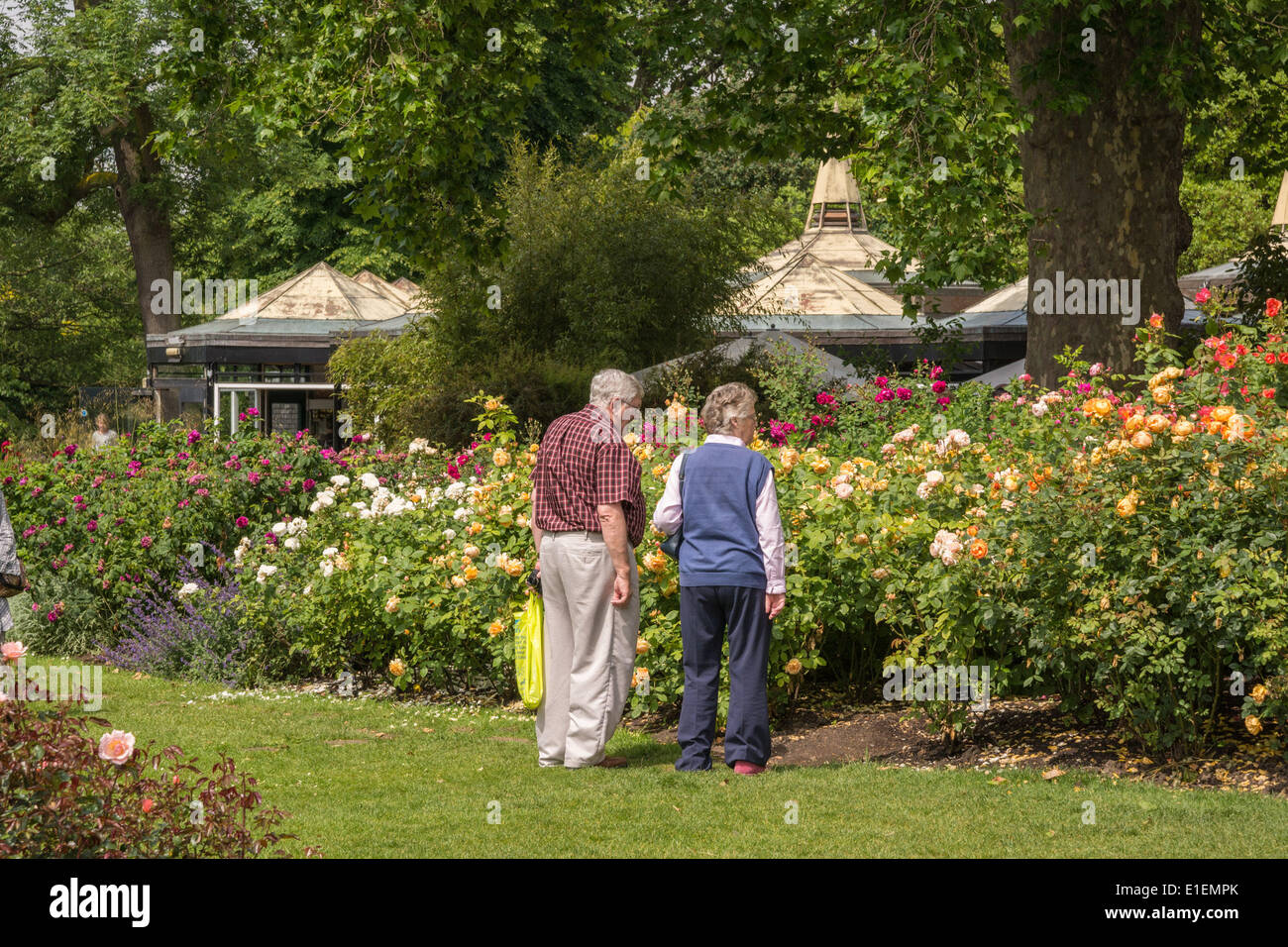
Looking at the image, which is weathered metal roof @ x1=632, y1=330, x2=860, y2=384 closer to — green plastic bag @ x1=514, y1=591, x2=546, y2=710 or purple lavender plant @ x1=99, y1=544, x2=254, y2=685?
purple lavender plant @ x1=99, y1=544, x2=254, y2=685

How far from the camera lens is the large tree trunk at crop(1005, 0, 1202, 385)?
10.6m

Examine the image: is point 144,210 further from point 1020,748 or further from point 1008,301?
point 1020,748

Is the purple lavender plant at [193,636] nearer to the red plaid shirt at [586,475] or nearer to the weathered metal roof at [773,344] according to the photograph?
the red plaid shirt at [586,475]

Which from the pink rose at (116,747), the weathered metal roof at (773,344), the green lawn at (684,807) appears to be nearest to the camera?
the pink rose at (116,747)

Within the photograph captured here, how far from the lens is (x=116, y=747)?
3555 mm

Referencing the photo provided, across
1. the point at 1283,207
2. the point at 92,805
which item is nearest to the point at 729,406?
the point at 92,805

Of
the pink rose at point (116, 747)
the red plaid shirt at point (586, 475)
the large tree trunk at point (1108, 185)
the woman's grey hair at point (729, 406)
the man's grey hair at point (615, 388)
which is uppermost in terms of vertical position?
the large tree trunk at point (1108, 185)

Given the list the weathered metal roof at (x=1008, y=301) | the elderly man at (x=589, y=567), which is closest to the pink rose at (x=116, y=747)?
the elderly man at (x=589, y=567)

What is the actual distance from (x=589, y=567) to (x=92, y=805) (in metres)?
3.06

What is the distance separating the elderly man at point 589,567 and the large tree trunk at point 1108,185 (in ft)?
18.1

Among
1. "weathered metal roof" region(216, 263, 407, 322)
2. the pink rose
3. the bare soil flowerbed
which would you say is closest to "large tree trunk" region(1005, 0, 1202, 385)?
the bare soil flowerbed

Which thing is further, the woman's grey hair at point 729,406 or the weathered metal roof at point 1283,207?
the weathered metal roof at point 1283,207

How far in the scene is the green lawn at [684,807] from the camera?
489 centimetres

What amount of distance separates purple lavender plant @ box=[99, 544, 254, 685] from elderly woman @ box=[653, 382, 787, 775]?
4.27 m
